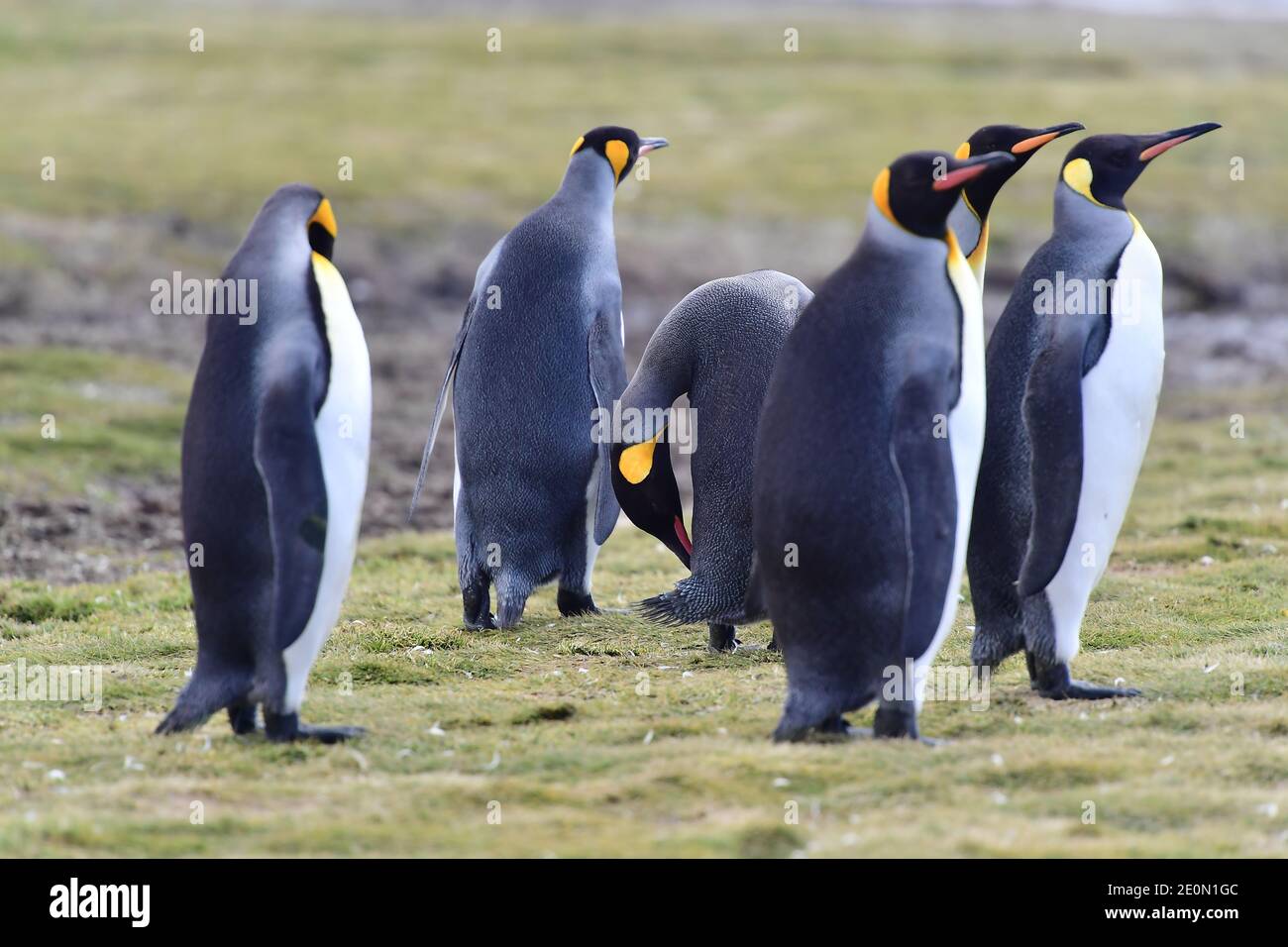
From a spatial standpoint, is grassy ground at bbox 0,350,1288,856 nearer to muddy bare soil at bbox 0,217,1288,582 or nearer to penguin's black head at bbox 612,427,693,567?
penguin's black head at bbox 612,427,693,567

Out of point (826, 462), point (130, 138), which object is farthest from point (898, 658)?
point (130, 138)

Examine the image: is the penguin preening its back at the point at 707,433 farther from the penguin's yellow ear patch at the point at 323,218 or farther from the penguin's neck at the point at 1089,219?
the penguin's yellow ear patch at the point at 323,218

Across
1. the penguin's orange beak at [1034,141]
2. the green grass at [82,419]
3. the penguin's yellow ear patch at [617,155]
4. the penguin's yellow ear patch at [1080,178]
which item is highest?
the penguin's yellow ear patch at [617,155]

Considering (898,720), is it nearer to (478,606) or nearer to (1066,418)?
(1066,418)

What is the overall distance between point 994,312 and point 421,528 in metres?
11.1

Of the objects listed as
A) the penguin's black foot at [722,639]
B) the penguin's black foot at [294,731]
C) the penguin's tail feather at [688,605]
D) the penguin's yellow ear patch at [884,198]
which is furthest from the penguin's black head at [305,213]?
the penguin's black foot at [722,639]

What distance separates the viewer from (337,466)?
220 inches

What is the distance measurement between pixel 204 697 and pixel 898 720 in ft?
8.22

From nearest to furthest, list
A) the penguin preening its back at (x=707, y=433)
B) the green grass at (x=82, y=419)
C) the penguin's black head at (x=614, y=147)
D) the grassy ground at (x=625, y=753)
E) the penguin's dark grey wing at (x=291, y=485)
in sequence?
the grassy ground at (x=625, y=753) < the penguin's dark grey wing at (x=291, y=485) < the penguin preening its back at (x=707, y=433) < the penguin's black head at (x=614, y=147) < the green grass at (x=82, y=419)

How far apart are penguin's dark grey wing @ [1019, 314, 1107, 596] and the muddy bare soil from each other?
6169 millimetres

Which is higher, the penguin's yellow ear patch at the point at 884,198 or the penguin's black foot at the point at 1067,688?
the penguin's yellow ear patch at the point at 884,198

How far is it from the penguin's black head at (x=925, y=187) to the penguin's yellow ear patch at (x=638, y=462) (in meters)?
1.76

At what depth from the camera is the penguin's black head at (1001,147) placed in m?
6.49
